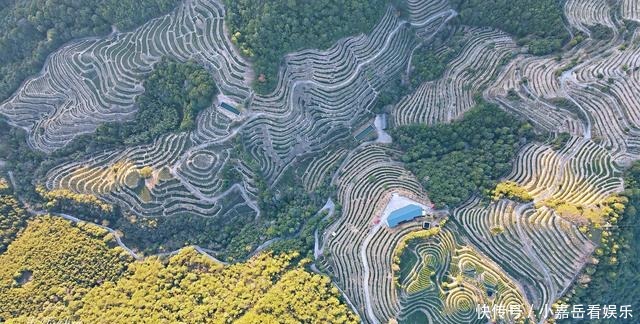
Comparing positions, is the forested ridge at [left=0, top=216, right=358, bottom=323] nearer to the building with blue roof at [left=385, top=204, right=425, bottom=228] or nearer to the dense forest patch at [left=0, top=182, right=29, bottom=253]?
the dense forest patch at [left=0, top=182, right=29, bottom=253]

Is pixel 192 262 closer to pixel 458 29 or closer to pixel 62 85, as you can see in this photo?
pixel 62 85

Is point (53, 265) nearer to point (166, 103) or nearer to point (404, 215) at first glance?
point (166, 103)

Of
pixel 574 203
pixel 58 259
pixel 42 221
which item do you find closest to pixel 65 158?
pixel 42 221

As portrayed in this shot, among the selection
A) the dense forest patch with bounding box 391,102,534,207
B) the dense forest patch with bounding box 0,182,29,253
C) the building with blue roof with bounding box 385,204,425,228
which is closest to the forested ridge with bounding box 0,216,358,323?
the dense forest patch with bounding box 0,182,29,253

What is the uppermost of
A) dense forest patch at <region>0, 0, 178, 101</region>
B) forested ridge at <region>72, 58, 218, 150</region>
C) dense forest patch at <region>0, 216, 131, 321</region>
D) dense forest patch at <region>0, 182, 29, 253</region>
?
dense forest patch at <region>0, 0, 178, 101</region>

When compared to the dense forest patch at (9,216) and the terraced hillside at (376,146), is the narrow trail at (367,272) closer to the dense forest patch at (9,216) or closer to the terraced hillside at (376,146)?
the terraced hillside at (376,146)

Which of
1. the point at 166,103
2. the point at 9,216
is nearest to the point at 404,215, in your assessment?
the point at 166,103
